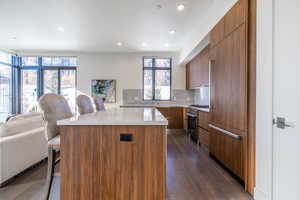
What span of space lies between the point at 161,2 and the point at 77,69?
4681mm

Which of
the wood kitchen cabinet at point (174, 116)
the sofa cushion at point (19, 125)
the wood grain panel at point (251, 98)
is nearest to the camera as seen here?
the wood grain panel at point (251, 98)

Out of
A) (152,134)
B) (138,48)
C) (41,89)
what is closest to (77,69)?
(41,89)

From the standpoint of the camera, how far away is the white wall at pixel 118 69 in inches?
270

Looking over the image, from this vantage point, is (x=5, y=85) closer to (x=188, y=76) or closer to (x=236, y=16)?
(x=188, y=76)

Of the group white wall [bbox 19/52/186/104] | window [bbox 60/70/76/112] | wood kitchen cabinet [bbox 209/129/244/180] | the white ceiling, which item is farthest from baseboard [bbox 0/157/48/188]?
window [bbox 60/70/76/112]

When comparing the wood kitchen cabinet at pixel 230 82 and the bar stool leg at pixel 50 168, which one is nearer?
the bar stool leg at pixel 50 168

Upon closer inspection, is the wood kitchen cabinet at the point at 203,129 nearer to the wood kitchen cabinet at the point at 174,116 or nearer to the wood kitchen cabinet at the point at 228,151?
the wood kitchen cabinet at the point at 228,151

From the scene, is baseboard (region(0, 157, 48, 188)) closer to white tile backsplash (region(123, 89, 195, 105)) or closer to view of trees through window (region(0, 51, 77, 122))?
view of trees through window (region(0, 51, 77, 122))
